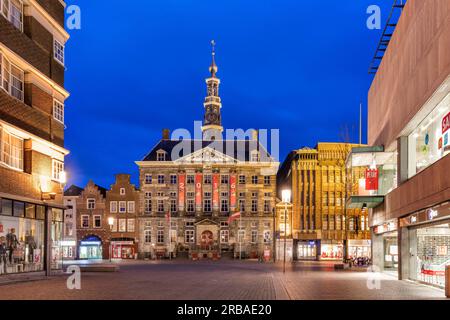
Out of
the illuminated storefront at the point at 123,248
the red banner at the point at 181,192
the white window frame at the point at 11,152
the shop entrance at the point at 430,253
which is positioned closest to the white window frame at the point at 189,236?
the red banner at the point at 181,192

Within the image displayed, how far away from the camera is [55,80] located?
35.9 m

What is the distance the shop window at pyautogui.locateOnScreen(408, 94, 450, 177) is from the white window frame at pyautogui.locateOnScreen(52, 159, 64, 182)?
1884cm

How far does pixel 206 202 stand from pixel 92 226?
16.1 metres

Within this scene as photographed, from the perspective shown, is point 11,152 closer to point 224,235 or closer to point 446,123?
point 446,123

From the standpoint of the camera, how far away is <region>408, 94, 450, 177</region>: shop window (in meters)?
26.0

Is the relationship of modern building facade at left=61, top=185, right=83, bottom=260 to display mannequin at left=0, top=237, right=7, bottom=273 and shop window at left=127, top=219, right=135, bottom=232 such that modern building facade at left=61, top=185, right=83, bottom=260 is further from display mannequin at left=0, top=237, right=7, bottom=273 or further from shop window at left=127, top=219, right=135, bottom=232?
display mannequin at left=0, top=237, right=7, bottom=273

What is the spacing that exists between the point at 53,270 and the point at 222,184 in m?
58.2

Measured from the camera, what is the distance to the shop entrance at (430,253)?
2766 centimetres

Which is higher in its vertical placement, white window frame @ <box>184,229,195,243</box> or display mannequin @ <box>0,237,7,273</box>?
display mannequin @ <box>0,237,7,273</box>

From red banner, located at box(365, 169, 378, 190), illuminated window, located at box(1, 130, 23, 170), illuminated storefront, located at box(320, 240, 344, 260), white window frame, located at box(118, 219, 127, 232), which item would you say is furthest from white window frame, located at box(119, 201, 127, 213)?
illuminated window, located at box(1, 130, 23, 170)

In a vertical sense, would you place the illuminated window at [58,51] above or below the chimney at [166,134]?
below

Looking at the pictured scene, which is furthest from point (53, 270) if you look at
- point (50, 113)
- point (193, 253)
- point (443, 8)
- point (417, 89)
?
point (193, 253)

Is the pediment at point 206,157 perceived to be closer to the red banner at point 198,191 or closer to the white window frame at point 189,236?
the red banner at point 198,191

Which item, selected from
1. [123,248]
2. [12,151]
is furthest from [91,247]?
[12,151]
